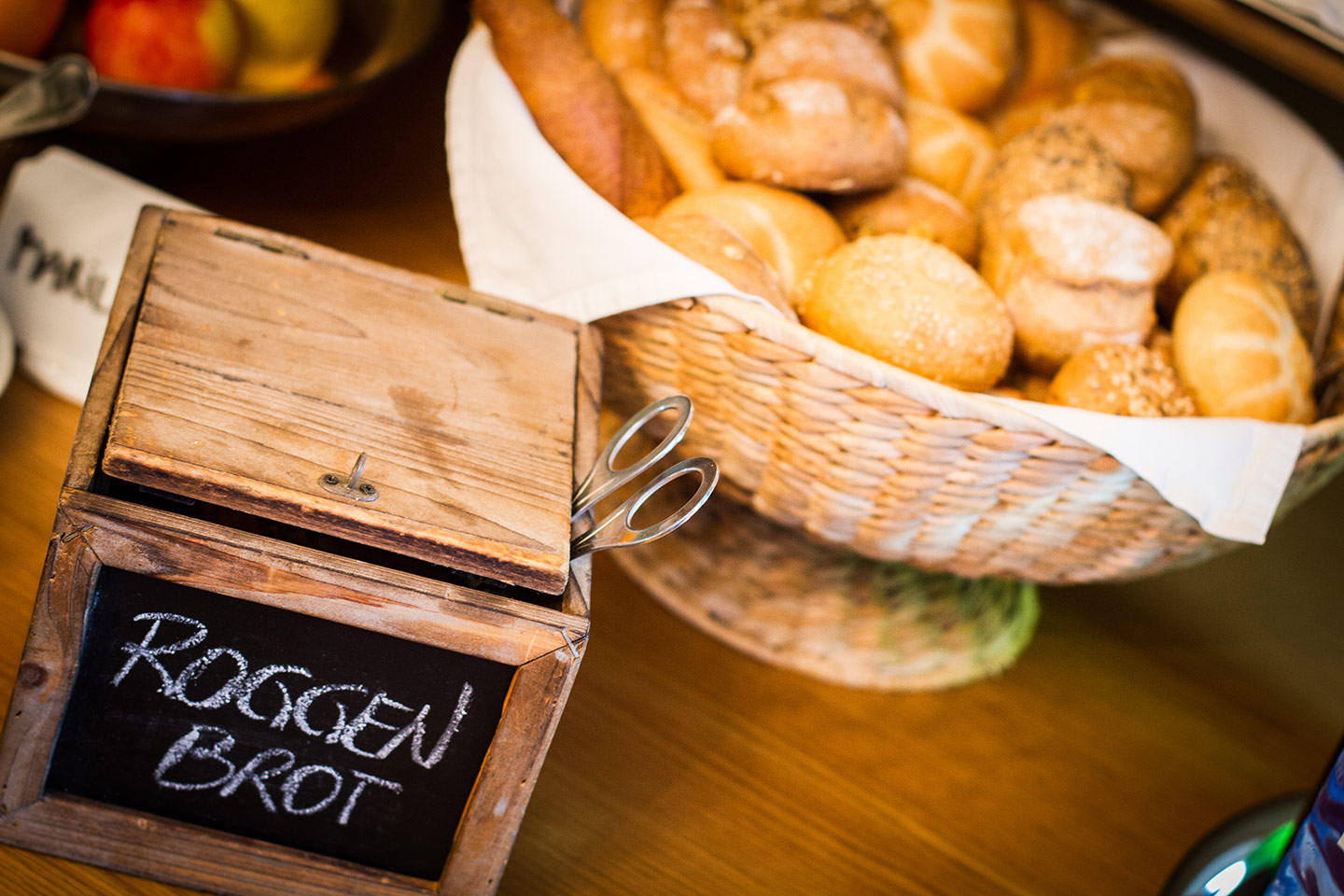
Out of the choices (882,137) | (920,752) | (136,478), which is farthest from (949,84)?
(136,478)

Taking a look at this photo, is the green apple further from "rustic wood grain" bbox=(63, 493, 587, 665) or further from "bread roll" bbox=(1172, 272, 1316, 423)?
"bread roll" bbox=(1172, 272, 1316, 423)

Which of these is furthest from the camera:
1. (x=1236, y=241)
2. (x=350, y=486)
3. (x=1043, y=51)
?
(x=1043, y=51)

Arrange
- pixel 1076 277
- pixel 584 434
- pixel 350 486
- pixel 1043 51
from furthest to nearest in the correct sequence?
pixel 1043 51
pixel 1076 277
pixel 584 434
pixel 350 486

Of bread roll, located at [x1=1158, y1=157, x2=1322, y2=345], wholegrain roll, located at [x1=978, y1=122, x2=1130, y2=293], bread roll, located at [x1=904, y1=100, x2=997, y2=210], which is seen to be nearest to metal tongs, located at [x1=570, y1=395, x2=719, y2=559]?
wholegrain roll, located at [x1=978, y1=122, x2=1130, y2=293]

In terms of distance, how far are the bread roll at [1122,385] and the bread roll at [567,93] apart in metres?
0.37

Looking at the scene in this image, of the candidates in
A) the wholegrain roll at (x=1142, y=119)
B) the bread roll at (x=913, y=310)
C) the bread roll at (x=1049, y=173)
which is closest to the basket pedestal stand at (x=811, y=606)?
the bread roll at (x=913, y=310)

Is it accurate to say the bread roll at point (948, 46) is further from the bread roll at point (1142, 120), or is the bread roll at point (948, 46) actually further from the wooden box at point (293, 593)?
the wooden box at point (293, 593)

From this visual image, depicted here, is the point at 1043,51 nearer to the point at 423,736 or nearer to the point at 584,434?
the point at 584,434

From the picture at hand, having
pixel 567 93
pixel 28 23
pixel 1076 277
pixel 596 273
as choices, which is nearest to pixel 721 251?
pixel 596 273

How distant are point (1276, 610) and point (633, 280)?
89cm

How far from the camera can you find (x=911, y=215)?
87 cm

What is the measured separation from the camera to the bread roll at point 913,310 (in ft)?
2.32

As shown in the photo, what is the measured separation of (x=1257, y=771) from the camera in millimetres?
925

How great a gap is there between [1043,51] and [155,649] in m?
1.07
